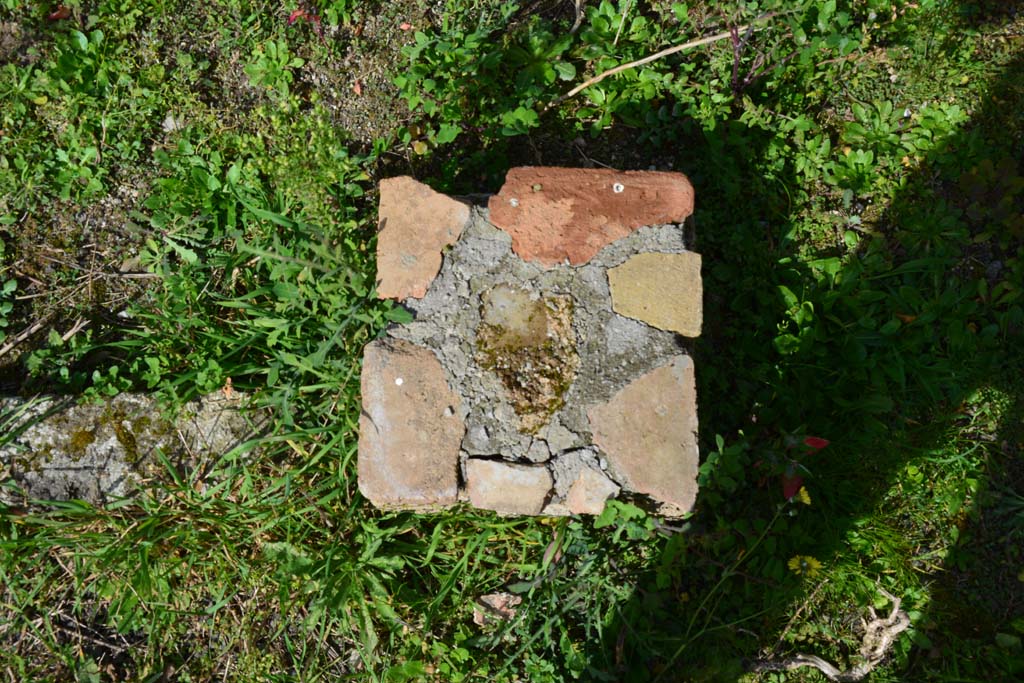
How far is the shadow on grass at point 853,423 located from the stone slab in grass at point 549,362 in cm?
43

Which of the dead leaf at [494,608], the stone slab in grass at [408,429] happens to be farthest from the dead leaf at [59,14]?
the dead leaf at [494,608]

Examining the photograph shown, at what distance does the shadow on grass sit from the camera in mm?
2617

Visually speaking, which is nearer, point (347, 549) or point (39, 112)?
point (347, 549)

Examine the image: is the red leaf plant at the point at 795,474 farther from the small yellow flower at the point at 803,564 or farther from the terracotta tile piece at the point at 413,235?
the terracotta tile piece at the point at 413,235

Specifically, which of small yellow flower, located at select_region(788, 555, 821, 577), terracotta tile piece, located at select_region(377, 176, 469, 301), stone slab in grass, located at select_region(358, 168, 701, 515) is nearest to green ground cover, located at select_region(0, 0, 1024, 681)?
small yellow flower, located at select_region(788, 555, 821, 577)

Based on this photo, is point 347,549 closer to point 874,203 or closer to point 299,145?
point 299,145

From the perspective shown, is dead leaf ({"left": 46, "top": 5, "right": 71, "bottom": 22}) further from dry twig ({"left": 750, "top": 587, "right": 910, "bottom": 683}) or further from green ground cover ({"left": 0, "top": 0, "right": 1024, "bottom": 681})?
dry twig ({"left": 750, "top": 587, "right": 910, "bottom": 683})

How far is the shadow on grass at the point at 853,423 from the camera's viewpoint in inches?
103

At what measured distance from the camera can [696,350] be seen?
8.75 feet

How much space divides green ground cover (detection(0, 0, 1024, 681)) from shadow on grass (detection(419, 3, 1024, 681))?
0.04ft

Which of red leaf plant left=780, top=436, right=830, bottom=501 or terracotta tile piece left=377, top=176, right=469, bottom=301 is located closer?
terracotta tile piece left=377, top=176, right=469, bottom=301

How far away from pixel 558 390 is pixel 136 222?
6.43ft

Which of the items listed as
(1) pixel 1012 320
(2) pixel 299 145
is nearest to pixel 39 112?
(2) pixel 299 145

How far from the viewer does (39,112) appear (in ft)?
9.87
